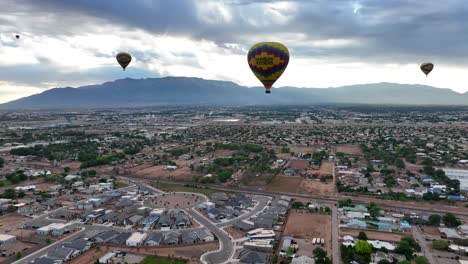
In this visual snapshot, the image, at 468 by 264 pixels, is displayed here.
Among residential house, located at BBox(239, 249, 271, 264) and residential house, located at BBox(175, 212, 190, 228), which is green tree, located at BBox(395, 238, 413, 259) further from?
residential house, located at BBox(175, 212, 190, 228)

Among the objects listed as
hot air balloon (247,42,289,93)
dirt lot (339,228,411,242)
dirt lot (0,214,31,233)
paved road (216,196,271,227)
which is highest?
hot air balloon (247,42,289,93)

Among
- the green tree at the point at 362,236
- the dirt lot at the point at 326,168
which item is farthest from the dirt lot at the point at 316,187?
the green tree at the point at 362,236

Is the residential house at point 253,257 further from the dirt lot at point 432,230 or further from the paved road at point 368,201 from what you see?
the paved road at point 368,201

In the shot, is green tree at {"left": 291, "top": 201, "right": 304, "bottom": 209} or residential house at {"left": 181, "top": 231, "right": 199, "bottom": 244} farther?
green tree at {"left": 291, "top": 201, "right": 304, "bottom": 209}

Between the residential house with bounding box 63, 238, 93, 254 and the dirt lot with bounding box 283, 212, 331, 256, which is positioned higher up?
the residential house with bounding box 63, 238, 93, 254

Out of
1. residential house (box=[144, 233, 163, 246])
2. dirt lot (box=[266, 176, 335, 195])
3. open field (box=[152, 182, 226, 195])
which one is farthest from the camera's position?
open field (box=[152, 182, 226, 195])

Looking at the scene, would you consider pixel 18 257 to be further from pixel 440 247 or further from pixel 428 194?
pixel 428 194

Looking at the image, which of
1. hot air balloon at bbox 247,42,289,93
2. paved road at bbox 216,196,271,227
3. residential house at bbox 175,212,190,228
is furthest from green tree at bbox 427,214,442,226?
residential house at bbox 175,212,190,228
